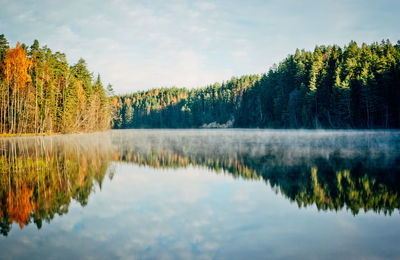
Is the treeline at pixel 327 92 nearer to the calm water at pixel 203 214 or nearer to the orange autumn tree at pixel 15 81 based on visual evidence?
the calm water at pixel 203 214

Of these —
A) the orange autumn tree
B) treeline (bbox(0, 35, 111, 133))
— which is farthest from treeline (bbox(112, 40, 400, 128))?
the orange autumn tree

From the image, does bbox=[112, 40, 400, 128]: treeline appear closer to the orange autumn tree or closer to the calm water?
the calm water

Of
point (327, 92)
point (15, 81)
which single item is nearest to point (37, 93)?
point (15, 81)

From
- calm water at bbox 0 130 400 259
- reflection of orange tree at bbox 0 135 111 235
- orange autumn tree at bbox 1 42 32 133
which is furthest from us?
orange autumn tree at bbox 1 42 32 133

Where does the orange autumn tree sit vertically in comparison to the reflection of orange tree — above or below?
above

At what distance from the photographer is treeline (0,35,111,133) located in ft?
137

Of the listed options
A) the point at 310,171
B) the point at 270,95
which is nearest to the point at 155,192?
the point at 310,171

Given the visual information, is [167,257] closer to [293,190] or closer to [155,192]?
[155,192]

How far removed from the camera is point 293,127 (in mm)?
74562

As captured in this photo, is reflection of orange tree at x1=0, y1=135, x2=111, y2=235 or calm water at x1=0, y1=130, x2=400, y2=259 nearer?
calm water at x1=0, y1=130, x2=400, y2=259

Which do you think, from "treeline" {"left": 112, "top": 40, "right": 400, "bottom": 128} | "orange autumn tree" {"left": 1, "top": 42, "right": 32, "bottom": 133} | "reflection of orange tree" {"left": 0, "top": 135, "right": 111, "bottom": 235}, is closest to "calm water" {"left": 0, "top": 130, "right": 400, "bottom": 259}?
"reflection of orange tree" {"left": 0, "top": 135, "right": 111, "bottom": 235}

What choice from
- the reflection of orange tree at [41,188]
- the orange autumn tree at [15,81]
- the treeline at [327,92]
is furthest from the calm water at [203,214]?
the treeline at [327,92]

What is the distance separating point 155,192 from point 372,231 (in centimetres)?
598

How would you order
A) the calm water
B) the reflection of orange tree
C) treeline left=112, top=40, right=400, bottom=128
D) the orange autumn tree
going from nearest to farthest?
the calm water
the reflection of orange tree
the orange autumn tree
treeline left=112, top=40, right=400, bottom=128
